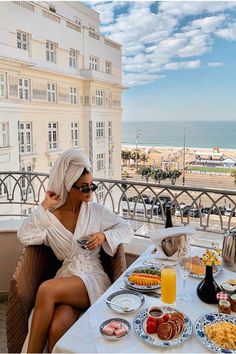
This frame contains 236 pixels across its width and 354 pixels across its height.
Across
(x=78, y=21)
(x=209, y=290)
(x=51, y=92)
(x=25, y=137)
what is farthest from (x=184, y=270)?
(x=78, y=21)

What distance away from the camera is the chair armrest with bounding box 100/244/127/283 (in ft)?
5.37

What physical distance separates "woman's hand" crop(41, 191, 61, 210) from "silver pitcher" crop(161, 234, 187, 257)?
62cm

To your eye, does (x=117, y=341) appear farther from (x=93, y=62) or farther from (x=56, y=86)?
(x=93, y=62)

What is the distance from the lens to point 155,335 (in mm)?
933

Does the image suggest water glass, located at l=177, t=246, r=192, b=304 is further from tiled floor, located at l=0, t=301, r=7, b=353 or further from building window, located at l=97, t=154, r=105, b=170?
building window, located at l=97, t=154, r=105, b=170

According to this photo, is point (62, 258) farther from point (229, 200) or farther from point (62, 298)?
point (229, 200)

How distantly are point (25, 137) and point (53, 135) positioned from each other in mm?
1617

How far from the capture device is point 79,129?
13836 mm

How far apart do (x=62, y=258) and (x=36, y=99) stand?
1066 cm

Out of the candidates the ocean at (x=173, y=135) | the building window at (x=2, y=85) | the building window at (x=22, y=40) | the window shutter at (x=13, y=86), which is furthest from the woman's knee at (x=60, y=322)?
the ocean at (x=173, y=135)

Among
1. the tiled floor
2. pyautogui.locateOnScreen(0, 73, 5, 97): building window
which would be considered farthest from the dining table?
pyautogui.locateOnScreen(0, 73, 5, 97): building window

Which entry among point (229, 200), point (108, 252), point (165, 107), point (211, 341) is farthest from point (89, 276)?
point (165, 107)

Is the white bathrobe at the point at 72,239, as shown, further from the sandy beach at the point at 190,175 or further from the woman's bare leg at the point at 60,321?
the sandy beach at the point at 190,175

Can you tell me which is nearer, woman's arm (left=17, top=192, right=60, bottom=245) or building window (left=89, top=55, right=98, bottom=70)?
woman's arm (left=17, top=192, right=60, bottom=245)
